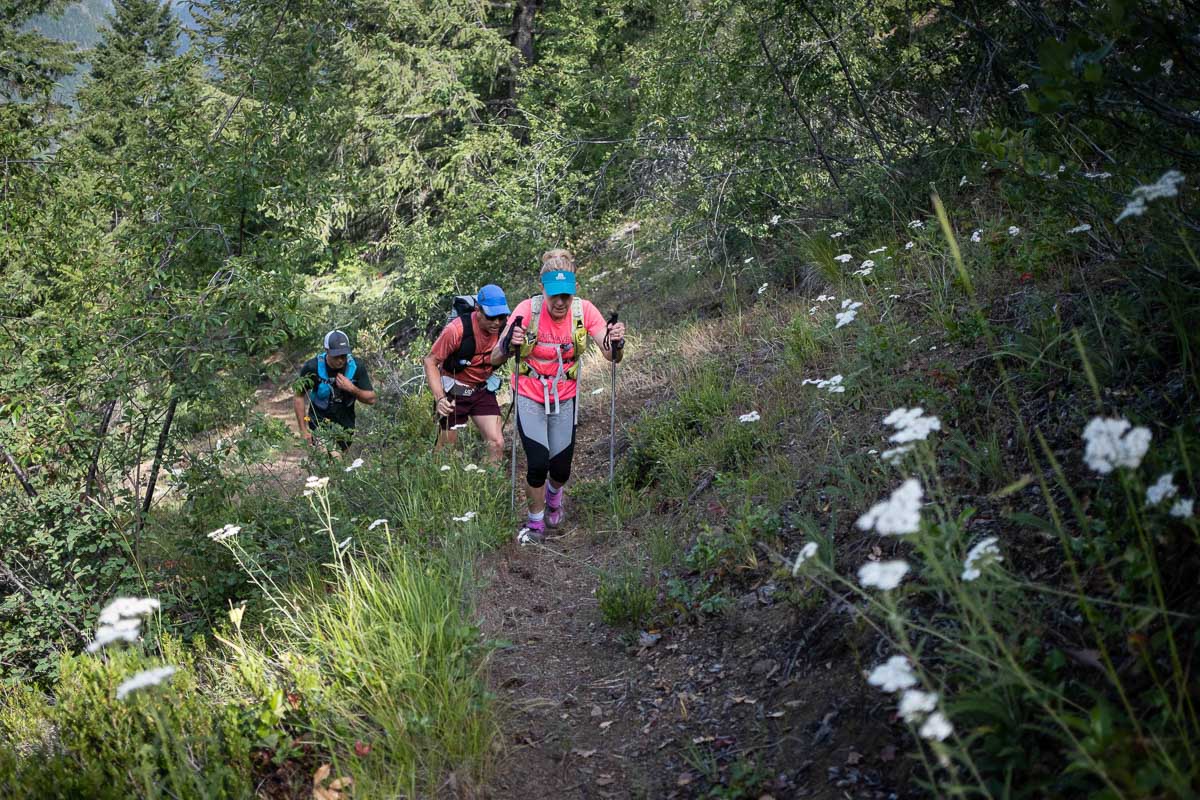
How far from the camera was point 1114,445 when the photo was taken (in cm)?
225

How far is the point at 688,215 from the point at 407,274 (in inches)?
230

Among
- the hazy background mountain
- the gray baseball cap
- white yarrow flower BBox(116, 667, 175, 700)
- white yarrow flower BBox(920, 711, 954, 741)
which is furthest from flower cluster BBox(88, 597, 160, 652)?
the gray baseball cap

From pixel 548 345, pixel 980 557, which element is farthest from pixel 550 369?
pixel 980 557

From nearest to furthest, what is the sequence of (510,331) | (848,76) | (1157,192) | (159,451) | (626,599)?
(1157,192) < (626,599) < (159,451) < (510,331) < (848,76)

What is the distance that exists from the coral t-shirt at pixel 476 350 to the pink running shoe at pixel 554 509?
156 centimetres

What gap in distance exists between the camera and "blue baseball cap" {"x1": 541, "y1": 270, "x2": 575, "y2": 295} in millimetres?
6633

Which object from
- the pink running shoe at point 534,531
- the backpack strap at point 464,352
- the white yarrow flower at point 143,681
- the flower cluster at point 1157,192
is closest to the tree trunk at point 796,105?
the backpack strap at point 464,352

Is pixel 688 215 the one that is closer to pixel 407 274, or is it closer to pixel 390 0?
pixel 407 274

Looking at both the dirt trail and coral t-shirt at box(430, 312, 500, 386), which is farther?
coral t-shirt at box(430, 312, 500, 386)

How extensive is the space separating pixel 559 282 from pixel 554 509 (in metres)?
1.99

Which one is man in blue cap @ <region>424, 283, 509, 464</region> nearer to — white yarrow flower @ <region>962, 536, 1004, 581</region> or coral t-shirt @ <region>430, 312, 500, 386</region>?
coral t-shirt @ <region>430, 312, 500, 386</region>

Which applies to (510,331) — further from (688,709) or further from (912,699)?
Answer: (912,699)

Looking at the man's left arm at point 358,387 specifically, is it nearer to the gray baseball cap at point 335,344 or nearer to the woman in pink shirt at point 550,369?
the gray baseball cap at point 335,344

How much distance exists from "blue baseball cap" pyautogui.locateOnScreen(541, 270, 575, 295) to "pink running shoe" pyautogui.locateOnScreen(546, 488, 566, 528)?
1722mm
